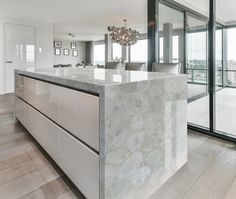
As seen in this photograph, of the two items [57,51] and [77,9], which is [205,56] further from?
[57,51]

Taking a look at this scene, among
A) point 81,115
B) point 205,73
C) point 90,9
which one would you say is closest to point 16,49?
point 90,9

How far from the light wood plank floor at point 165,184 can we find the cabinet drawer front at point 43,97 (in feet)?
1.62

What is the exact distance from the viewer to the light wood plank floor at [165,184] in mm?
1548

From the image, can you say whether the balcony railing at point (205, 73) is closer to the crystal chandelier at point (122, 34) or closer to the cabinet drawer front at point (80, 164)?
the crystal chandelier at point (122, 34)

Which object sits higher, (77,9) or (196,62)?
(77,9)

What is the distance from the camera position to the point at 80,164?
142 cm

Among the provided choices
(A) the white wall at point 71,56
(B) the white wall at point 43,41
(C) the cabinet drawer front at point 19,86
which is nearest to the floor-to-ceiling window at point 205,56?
(C) the cabinet drawer front at point 19,86

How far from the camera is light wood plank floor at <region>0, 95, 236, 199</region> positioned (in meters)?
1.55

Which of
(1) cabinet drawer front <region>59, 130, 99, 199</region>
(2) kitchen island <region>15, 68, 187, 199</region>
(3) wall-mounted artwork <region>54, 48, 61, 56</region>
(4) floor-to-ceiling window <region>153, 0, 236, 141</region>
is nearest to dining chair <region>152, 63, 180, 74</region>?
(4) floor-to-ceiling window <region>153, 0, 236, 141</region>

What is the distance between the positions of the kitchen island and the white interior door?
508 cm

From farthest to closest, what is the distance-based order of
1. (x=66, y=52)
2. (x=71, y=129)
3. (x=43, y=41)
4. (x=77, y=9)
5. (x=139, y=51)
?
1. (x=66, y=52)
2. (x=139, y=51)
3. (x=43, y=41)
4. (x=77, y=9)
5. (x=71, y=129)

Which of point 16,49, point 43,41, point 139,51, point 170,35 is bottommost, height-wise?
point 170,35

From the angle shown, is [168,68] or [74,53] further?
[74,53]

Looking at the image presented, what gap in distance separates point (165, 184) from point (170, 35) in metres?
3.37
